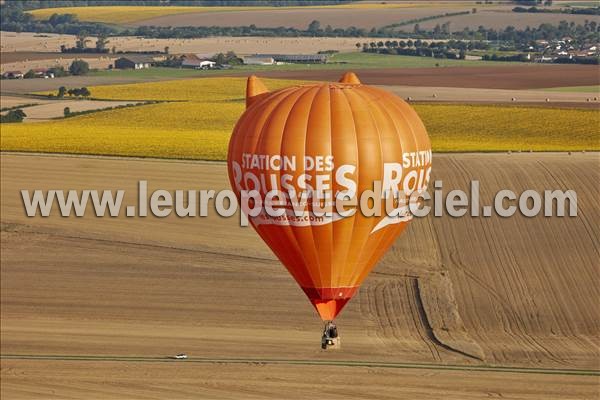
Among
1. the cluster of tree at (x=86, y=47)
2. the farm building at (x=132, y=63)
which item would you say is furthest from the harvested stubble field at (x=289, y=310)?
the cluster of tree at (x=86, y=47)

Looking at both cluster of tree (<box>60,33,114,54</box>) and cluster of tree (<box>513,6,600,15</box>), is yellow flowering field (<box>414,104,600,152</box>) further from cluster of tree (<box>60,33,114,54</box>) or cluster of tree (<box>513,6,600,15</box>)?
cluster of tree (<box>60,33,114,54</box>)

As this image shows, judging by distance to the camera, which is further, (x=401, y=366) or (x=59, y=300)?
(x=59, y=300)

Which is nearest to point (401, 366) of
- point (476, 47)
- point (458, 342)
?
point (458, 342)

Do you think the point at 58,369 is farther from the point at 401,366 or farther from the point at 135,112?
the point at 135,112

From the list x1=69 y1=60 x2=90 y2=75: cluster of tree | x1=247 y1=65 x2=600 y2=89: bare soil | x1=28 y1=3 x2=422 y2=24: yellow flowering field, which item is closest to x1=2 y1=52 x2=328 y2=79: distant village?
x1=69 y1=60 x2=90 y2=75: cluster of tree

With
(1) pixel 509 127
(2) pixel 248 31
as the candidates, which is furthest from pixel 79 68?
(1) pixel 509 127

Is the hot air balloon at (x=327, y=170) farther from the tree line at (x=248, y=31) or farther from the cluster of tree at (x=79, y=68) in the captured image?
the cluster of tree at (x=79, y=68)

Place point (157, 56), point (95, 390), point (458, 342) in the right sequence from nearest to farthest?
point (95, 390)
point (458, 342)
point (157, 56)

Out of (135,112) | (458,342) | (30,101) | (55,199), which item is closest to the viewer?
(458,342)
